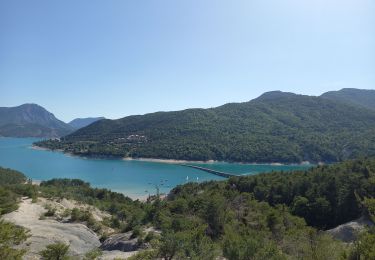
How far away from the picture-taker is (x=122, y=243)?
35344 millimetres

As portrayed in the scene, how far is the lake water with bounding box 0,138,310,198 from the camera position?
110562 millimetres

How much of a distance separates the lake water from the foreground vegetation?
33.2 metres

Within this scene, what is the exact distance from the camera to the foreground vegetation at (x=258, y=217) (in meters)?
23.7

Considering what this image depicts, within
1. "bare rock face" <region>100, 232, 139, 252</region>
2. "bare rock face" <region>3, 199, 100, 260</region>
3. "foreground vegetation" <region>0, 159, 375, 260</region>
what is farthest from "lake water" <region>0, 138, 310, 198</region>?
"bare rock face" <region>100, 232, 139, 252</region>

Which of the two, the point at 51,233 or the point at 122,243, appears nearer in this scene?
the point at 122,243

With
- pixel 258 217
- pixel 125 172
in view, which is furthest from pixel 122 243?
pixel 125 172

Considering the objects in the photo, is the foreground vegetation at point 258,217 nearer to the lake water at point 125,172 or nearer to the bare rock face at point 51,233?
the bare rock face at point 51,233

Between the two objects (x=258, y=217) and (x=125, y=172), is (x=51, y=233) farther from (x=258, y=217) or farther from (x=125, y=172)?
(x=125, y=172)

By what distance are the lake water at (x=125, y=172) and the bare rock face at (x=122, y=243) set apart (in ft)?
183

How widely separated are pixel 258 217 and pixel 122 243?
1588 centimetres

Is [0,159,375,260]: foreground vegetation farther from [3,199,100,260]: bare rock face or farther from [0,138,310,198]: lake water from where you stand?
[0,138,310,198]: lake water

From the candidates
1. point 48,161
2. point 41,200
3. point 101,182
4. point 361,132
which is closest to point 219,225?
point 41,200

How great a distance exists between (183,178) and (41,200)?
74.5m

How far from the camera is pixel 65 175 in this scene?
129 meters
